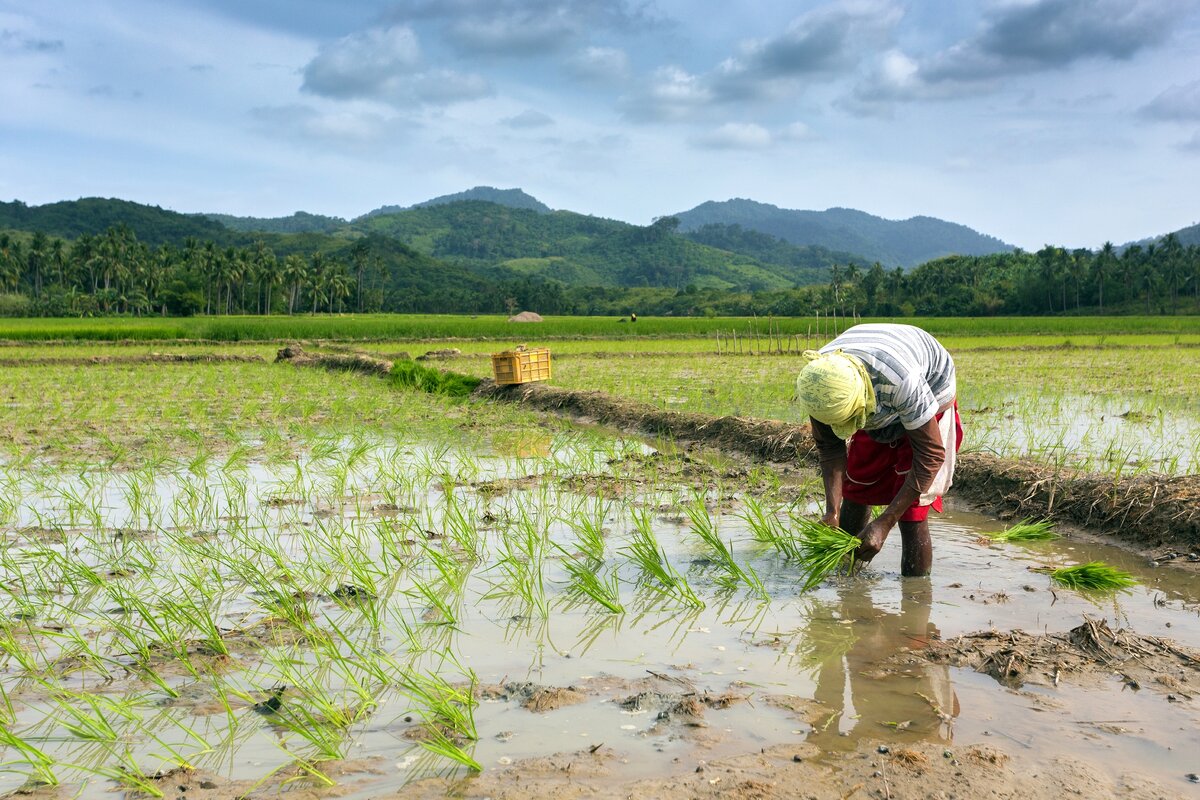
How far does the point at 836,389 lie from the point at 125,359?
18.4 m

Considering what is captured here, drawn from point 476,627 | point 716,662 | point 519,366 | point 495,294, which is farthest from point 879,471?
point 495,294

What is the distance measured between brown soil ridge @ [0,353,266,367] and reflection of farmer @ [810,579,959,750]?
17.3 metres

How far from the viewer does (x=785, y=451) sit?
6.62 meters

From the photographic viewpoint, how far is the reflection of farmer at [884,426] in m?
2.96

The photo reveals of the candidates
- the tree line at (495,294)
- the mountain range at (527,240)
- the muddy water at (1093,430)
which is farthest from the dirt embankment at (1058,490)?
the mountain range at (527,240)

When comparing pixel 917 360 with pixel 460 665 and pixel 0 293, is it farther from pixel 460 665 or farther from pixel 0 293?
pixel 0 293

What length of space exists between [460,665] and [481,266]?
128m

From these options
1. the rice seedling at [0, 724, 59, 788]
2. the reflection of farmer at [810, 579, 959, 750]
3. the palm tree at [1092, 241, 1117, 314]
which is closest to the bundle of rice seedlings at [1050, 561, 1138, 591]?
the reflection of farmer at [810, 579, 959, 750]

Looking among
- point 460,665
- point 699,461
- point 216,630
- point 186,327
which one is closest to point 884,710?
point 460,665

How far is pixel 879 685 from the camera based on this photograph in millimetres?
2668

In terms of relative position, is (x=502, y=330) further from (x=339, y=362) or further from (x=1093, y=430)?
(x=1093, y=430)

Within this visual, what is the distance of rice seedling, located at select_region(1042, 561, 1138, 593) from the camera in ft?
11.5

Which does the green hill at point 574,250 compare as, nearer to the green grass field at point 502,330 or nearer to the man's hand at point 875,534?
the green grass field at point 502,330

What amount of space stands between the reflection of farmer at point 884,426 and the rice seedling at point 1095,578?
546 millimetres
